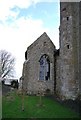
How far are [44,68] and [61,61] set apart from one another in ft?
13.6

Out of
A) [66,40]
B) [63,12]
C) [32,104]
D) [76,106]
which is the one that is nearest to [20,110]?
[32,104]

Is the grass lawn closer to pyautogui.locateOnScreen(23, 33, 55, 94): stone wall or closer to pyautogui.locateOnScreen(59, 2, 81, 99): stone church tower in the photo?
pyautogui.locateOnScreen(59, 2, 81, 99): stone church tower

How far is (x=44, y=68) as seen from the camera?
3341 cm

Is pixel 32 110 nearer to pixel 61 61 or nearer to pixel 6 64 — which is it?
pixel 61 61

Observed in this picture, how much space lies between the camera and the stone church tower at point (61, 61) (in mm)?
28000

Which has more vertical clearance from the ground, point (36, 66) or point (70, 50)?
point (70, 50)

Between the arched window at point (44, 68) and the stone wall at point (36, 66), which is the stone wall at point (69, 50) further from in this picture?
the arched window at point (44, 68)

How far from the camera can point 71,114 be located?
23.0 m

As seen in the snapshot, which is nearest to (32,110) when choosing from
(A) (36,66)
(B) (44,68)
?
(A) (36,66)

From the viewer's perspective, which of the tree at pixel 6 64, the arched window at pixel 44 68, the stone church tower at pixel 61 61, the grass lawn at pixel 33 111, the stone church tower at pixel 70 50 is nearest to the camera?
the grass lawn at pixel 33 111

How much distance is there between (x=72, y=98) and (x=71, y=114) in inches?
165

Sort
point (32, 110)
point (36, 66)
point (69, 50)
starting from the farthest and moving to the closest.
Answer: point (36, 66)
point (69, 50)
point (32, 110)

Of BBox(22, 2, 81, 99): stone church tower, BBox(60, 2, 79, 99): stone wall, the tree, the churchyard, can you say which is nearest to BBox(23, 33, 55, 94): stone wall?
BBox(22, 2, 81, 99): stone church tower

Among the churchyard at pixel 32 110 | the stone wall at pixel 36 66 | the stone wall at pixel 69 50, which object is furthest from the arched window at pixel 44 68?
the churchyard at pixel 32 110
